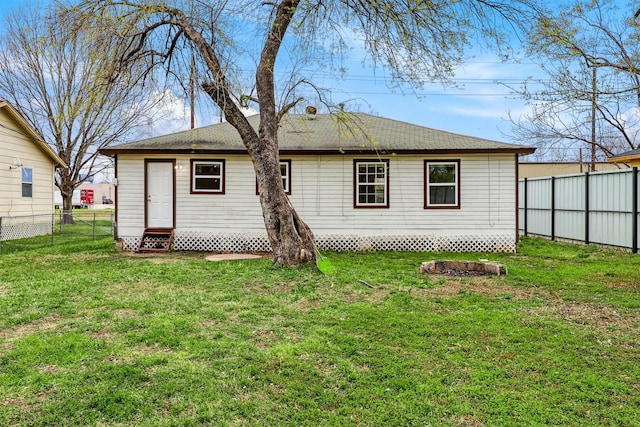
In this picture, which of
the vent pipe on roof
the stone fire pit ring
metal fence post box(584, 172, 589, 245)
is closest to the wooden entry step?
the vent pipe on roof

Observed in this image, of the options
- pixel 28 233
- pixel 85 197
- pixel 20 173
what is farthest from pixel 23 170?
pixel 85 197

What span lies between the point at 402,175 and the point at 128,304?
7.86 meters

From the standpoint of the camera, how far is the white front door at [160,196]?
37.4ft

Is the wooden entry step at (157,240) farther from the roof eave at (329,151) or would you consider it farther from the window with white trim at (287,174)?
the window with white trim at (287,174)

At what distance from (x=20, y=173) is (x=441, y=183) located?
13.7 meters

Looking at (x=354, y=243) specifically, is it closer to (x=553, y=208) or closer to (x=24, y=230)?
(x=553, y=208)

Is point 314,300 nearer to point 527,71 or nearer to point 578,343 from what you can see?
point 578,343

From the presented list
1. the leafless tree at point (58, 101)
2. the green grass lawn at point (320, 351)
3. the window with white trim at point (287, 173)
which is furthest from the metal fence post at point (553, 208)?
the leafless tree at point (58, 101)

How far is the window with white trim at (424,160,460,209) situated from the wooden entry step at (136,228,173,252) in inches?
273

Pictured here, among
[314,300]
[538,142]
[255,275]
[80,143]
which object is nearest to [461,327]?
[314,300]

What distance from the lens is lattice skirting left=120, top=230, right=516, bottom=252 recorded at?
36.3 ft

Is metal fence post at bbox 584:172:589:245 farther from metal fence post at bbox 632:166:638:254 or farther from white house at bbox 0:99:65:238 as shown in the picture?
white house at bbox 0:99:65:238

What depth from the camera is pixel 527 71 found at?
7688mm

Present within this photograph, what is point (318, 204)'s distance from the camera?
11.3m
